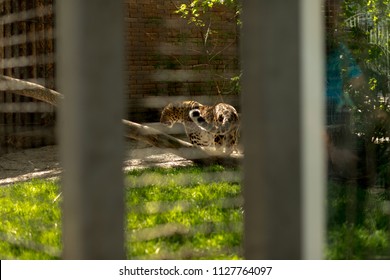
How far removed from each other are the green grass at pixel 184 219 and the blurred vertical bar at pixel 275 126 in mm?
1413

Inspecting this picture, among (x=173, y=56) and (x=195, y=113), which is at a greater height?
(x=173, y=56)

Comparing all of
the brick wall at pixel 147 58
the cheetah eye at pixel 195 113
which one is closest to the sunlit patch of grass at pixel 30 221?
the brick wall at pixel 147 58

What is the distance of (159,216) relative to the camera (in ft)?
13.7

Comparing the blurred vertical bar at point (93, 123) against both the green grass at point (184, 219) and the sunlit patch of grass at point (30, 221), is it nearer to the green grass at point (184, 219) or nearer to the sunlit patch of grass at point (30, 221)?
the green grass at point (184, 219)

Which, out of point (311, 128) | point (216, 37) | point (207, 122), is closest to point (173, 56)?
point (216, 37)

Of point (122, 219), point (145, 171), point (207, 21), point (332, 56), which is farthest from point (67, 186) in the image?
point (207, 21)

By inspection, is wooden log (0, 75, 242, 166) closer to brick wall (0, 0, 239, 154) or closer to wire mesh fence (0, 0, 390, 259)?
wire mesh fence (0, 0, 390, 259)

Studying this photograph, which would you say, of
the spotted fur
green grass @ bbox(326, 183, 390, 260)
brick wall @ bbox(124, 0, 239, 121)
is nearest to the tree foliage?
brick wall @ bbox(124, 0, 239, 121)

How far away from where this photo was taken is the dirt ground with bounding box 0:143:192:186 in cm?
641

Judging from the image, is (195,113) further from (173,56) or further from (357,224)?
(357,224)

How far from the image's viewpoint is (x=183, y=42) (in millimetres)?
6305

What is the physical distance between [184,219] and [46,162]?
353 cm

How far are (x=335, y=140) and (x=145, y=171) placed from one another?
2.21 m

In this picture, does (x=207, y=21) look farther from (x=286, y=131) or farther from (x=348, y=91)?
(x=286, y=131)
